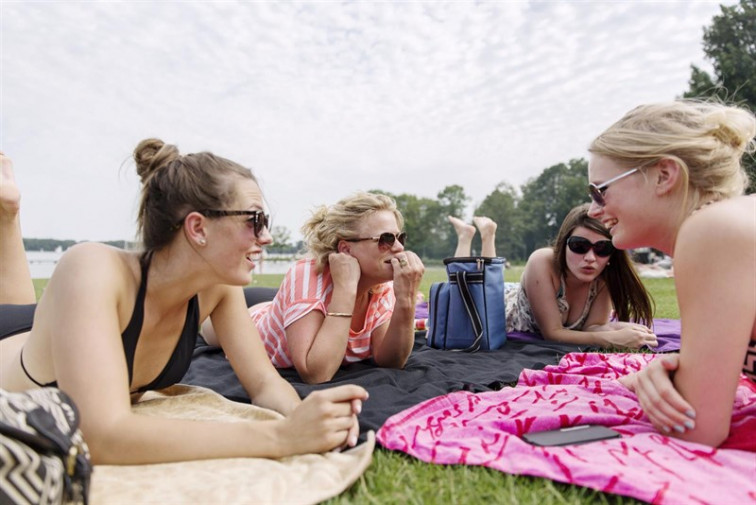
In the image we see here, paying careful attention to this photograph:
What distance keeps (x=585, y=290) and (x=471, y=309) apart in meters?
1.31

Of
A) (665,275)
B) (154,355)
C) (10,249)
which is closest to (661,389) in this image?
Answer: (154,355)

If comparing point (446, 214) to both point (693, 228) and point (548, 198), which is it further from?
point (693, 228)

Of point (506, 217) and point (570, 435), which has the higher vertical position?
point (506, 217)

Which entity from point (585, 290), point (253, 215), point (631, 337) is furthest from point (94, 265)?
point (585, 290)

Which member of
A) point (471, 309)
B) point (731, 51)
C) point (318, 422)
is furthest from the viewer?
point (731, 51)

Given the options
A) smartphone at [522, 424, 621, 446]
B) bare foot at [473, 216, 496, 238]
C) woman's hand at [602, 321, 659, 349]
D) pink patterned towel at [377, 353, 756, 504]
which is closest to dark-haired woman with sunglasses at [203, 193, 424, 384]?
pink patterned towel at [377, 353, 756, 504]

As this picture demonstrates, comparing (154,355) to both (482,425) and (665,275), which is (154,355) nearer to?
(482,425)

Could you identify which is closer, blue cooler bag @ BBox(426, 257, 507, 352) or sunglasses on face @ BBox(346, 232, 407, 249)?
sunglasses on face @ BBox(346, 232, 407, 249)

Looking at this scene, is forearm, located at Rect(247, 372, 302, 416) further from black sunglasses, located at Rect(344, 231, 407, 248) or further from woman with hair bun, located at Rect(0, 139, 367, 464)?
black sunglasses, located at Rect(344, 231, 407, 248)

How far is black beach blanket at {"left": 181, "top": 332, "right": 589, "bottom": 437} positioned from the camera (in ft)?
10.7

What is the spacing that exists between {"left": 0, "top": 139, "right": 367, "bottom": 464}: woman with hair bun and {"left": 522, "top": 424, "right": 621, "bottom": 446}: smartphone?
81cm

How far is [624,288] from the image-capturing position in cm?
545

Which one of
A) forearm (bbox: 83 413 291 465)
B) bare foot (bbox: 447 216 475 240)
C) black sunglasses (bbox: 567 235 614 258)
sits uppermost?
bare foot (bbox: 447 216 475 240)

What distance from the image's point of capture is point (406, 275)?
12.8ft
